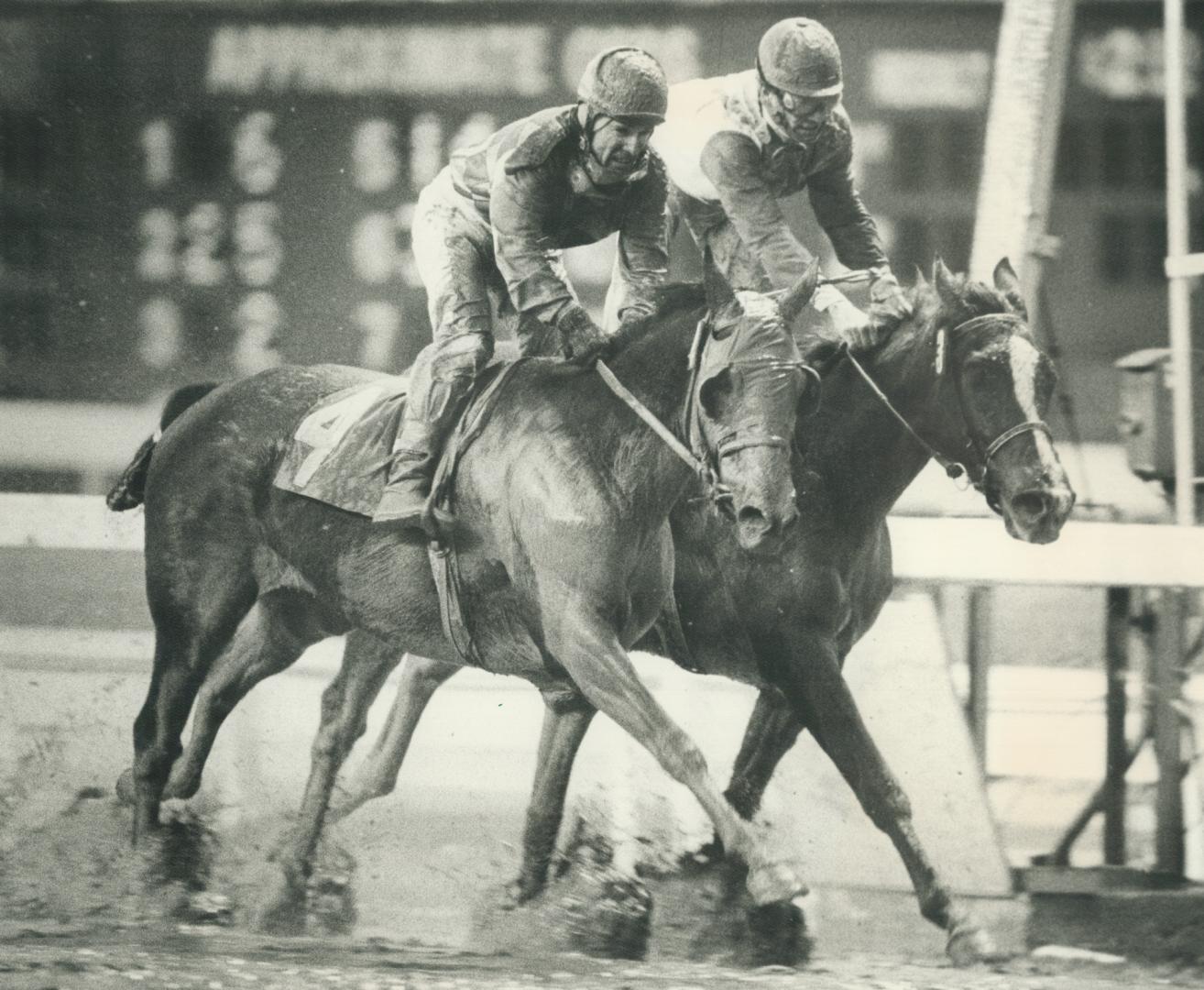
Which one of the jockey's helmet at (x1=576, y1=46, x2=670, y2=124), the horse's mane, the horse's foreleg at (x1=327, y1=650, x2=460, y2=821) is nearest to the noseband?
the horse's mane

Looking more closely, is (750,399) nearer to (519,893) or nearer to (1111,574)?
(1111,574)

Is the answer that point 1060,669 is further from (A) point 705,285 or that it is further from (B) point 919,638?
(A) point 705,285

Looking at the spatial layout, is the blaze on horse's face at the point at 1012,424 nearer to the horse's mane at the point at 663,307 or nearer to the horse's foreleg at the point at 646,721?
the horse's mane at the point at 663,307

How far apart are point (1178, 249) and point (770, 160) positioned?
1.04m

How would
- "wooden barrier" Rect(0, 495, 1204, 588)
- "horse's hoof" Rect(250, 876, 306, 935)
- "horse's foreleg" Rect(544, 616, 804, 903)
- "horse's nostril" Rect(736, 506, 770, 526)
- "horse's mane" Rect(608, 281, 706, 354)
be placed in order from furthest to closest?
"horse's hoof" Rect(250, 876, 306, 935) → "wooden barrier" Rect(0, 495, 1204, 588) → "horse's mane" Rect(608, 281, 706, 354) → "horse's foreleg" Rect(544, 616, 804, 903) → "horse's nostril" Rect(736, 506, 770, 526)

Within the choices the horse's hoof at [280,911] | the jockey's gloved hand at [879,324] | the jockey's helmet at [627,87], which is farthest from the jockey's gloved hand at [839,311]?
the horse's hoof at [280,911]

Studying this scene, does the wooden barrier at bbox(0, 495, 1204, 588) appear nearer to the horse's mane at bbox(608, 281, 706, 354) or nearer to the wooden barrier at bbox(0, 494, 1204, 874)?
A: the wooden barrier at bbox(0, 494, 1204, 874)

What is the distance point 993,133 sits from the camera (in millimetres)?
4160

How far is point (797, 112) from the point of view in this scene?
12.7 ft

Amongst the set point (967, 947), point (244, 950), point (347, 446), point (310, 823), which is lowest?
point (244, 950)

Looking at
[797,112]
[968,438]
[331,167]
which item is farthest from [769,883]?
[331,167]

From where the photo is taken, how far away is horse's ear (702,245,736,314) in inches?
142

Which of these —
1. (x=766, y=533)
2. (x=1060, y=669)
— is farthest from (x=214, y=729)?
(x=1060, y=669)

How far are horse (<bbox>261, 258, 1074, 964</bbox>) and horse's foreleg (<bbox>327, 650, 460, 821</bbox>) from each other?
1.18 ft
